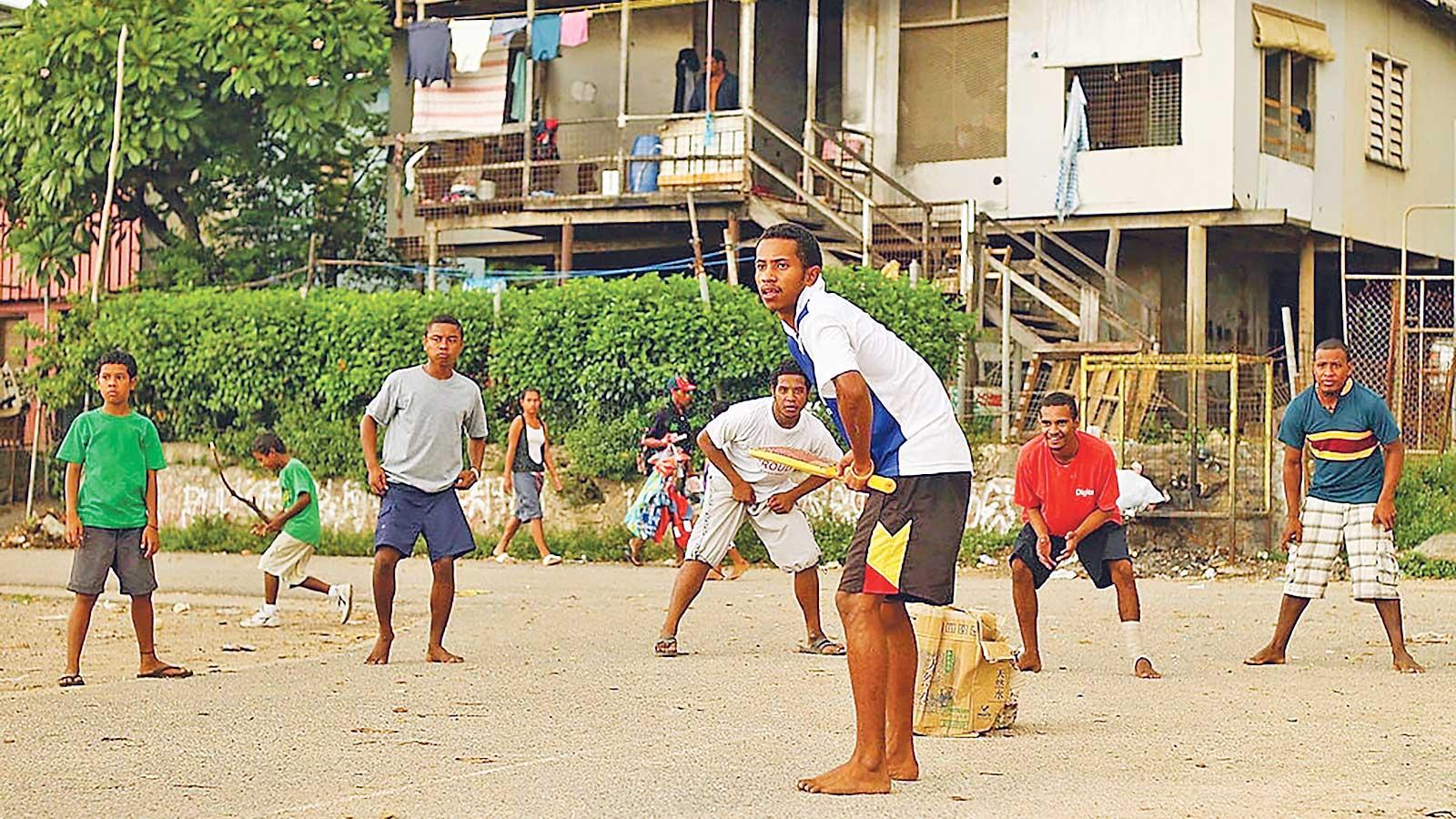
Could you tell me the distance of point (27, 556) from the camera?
2133cm

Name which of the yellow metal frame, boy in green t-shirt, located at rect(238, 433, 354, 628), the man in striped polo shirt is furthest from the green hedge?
the man in striped polo shirt

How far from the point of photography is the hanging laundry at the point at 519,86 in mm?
26425

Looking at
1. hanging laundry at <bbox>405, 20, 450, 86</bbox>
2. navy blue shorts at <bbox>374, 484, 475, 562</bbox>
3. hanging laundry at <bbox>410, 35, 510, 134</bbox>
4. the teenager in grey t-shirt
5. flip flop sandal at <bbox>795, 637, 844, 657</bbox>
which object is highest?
hanging laundry at <bbox>405, 20, 450, 86</bbox>

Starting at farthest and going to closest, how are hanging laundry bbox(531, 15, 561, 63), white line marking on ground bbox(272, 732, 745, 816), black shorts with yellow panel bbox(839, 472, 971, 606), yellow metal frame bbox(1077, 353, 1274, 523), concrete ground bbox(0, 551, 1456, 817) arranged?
hanging laundry bbox(531, 15, 561, 63) → yellow metal frame bbox(1077, 353, 1274, 523) → black shorts with yellow panel bbox(839, 472, 971, 606) → concrete ground bbox(0, 551, 1456, 817) → white line marking on ground bbox(272, 732, 745, 816)

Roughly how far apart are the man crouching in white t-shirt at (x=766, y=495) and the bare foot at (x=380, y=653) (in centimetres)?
146

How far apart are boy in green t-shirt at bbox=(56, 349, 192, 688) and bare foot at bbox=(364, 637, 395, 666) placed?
0.98 metres

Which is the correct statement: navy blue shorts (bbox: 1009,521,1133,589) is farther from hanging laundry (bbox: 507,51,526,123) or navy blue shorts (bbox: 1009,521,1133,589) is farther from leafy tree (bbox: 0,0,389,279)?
hanging laundry (bbox: 507,51,526,123)

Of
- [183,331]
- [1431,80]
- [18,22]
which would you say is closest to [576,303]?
[183,331]

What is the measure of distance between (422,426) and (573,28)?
14.6 metres

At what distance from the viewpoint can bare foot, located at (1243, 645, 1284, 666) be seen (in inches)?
432

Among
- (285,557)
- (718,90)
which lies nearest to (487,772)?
(285,557)

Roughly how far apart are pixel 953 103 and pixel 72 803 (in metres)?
19.7

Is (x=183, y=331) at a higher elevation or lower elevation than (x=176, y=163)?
lower

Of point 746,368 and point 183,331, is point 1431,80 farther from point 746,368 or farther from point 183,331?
point 183,331
